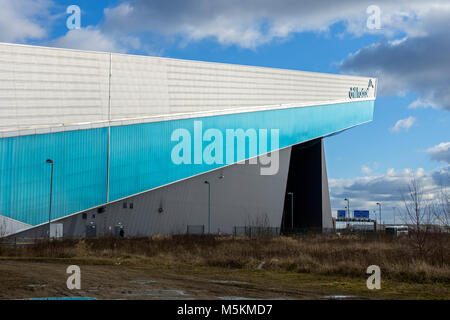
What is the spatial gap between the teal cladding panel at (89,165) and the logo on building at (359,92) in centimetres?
1535

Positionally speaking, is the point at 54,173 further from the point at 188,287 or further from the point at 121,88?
the point at 188,287

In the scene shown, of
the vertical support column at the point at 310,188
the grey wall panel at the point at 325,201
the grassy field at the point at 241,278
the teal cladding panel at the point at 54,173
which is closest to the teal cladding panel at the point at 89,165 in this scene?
the teal cladding panel at the point at 54,173

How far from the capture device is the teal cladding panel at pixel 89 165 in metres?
39.6

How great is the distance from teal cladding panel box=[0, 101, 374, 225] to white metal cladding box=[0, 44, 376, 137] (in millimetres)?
1122

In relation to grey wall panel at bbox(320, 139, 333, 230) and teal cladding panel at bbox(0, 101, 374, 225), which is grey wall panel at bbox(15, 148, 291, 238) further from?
grey wall panel at bbox(320, 139, 333, 230)

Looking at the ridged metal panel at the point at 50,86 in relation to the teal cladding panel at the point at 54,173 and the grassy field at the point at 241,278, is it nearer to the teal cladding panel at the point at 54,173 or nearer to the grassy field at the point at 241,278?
the teal cladding panel at the point at 54,173

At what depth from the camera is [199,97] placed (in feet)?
163

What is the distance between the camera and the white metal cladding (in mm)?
40562

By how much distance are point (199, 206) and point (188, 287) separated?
37.2 meters

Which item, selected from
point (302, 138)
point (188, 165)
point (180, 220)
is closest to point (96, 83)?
point (188, 165)

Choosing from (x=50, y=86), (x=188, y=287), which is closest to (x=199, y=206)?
(x=50, y=86)

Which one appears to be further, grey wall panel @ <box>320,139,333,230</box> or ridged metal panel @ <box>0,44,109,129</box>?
grey wall panel @ <box>320,139,333,230</box>

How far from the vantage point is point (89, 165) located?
142 ft

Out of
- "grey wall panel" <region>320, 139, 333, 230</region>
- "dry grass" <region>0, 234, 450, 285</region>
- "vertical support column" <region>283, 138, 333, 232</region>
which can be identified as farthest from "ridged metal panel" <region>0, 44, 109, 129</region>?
"grey wall panel" <region>320, 139, 333, 230</region>
